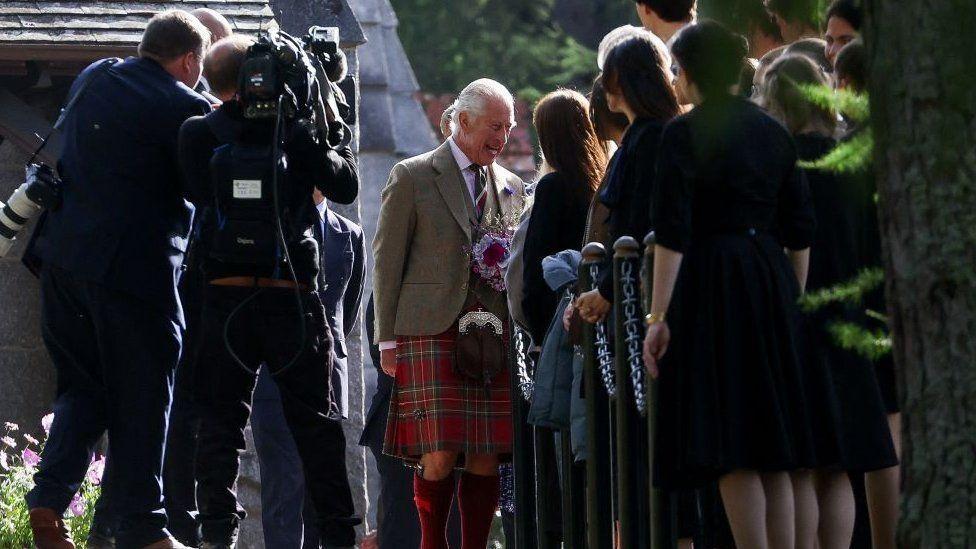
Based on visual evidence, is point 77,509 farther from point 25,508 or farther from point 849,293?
point 849,293

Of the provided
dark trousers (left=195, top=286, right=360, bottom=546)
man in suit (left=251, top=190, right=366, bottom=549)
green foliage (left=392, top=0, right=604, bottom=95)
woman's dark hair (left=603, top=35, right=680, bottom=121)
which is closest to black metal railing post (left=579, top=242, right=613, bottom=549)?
woman's dark hair (left=603, top=35, right=680, bottom=121)

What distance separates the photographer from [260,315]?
20.0ft

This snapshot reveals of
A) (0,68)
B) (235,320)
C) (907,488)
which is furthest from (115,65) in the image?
(907,488)

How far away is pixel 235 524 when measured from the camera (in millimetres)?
6312

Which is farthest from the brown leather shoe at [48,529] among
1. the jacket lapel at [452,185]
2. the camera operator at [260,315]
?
the jacket lapel at [452,185]

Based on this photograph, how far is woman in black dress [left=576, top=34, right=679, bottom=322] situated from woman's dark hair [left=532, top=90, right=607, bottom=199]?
723mm

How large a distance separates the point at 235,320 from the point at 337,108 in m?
0.86

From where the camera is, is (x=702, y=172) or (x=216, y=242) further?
(x=216, y=242)

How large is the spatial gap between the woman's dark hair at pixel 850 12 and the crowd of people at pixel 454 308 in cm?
32

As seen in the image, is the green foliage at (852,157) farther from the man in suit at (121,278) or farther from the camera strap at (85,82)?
the camera strap at (85,82)

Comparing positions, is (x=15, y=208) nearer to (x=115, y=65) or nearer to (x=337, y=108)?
(x=115, y=65)

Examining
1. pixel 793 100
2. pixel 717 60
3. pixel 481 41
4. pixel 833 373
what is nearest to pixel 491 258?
pixel 833 373

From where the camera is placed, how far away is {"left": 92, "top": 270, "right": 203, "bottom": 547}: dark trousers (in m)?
7.03

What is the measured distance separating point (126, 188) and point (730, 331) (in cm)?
260
